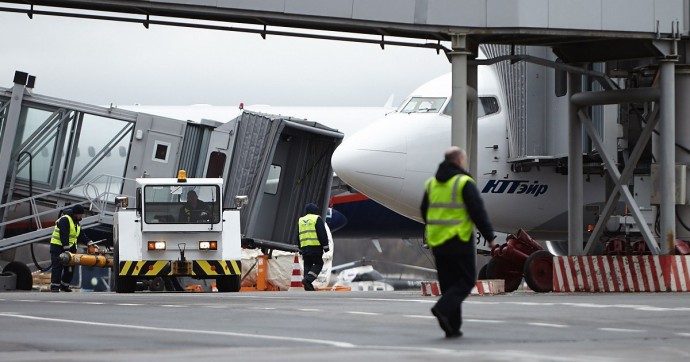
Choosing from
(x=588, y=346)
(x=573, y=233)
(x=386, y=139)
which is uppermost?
(x=386, y=139)

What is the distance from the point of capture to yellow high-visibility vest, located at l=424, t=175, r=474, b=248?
11.2 meters

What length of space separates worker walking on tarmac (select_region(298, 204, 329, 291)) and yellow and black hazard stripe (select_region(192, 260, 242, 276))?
2073 mm

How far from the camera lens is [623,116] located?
22969 millimetres

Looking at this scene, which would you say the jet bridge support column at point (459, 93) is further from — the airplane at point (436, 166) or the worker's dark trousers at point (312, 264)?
the worker's dark trousers at point (312, 264)

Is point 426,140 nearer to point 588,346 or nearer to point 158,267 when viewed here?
point 158,267

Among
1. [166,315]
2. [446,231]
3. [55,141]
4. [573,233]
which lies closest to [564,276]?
[573,233]

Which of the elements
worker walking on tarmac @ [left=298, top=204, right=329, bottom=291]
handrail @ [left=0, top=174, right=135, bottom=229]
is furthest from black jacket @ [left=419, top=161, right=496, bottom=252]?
handrail @ [left=0, top=174, right=135, bottom=229]

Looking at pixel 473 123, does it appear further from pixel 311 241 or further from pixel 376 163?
pixel 311 241

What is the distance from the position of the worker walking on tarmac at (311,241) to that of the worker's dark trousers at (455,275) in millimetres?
15753

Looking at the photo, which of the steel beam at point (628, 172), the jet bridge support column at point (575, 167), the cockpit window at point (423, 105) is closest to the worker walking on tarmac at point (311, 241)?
the cockpit window at point (423, 105)

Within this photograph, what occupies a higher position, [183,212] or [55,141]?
[55,141]

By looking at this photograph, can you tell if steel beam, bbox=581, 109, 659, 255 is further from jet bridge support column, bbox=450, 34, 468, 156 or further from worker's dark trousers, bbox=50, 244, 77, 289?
worker's dark trousers, bbox=50, 244, 77, 289

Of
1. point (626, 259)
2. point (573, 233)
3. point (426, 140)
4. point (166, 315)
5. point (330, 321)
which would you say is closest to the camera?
point (330, 321)

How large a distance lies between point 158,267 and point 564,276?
308 inches
